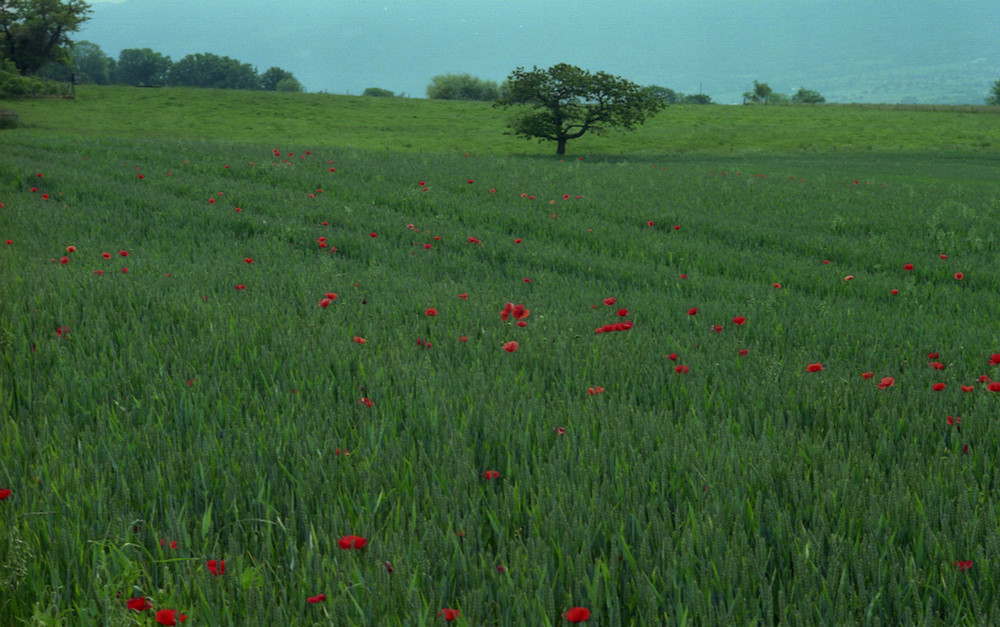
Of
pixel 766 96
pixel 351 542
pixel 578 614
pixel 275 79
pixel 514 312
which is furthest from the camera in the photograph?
pixel 275 79

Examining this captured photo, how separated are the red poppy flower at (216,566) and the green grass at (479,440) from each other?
2 centimetres

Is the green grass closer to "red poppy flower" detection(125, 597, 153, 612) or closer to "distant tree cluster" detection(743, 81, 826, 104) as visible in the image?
"red poppy flower" detection(125, 597, 153, 612)

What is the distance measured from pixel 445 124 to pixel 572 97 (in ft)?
63.2

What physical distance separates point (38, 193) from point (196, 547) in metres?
11.5

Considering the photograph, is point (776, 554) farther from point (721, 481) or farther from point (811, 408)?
point (811, 408)

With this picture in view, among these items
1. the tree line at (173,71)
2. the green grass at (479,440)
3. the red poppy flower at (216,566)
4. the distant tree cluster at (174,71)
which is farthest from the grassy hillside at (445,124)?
the tree line at (173,71)

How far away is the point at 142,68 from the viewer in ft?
438

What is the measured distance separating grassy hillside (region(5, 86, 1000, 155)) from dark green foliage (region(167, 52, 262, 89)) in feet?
209

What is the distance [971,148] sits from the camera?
4550 centimetres

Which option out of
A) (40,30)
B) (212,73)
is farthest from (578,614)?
(212,73)

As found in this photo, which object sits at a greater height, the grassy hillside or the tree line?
the tree line

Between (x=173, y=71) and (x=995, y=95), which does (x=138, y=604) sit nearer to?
(x=173, y=71)

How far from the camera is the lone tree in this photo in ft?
125

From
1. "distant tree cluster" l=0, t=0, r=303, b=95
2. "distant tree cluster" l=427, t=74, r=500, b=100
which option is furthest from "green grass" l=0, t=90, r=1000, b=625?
"distant tree cluster" l=427, t=74, r=500, b=100
